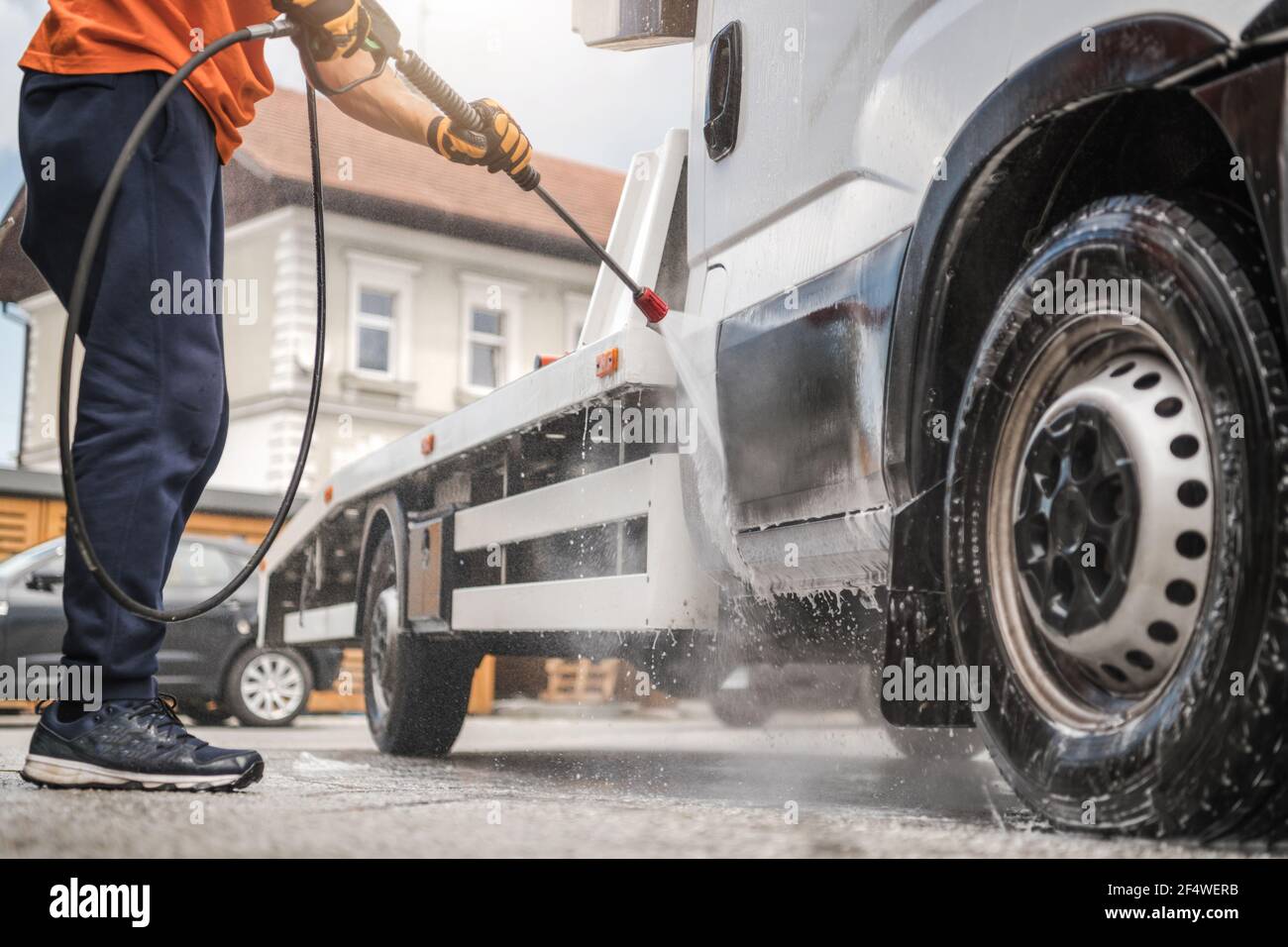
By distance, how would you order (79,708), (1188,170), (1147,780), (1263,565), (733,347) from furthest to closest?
(733,347), (79,708), (1188,170), (1147,780), (1263,565)

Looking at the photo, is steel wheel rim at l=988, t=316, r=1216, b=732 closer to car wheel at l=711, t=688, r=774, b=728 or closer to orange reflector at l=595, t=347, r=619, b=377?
orange reflector at l=595, t=347, r=619, b=377

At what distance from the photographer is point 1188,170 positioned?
80.0 inches

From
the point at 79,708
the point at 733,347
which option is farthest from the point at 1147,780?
the point at 79,708

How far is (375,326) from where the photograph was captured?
20.2 meters

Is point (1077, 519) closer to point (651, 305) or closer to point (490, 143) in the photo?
point (651, 305)

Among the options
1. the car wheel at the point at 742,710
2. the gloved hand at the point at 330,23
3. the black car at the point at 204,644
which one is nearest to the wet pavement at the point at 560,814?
the gloved hand at the point at 330,23

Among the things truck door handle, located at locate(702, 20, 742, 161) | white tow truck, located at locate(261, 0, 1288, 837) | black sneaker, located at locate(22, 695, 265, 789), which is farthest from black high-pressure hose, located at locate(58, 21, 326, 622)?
white tow truck, located at locate(261, 0, 1288, 837)

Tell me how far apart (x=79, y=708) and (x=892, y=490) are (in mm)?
1577

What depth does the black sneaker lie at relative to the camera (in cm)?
272

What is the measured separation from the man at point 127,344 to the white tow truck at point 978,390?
3.36ft

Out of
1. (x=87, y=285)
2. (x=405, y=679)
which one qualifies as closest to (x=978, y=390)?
(x=87, y=285)

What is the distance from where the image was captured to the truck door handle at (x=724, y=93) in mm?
3197

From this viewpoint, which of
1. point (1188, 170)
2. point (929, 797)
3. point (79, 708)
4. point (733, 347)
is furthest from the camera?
point (929, 797)
